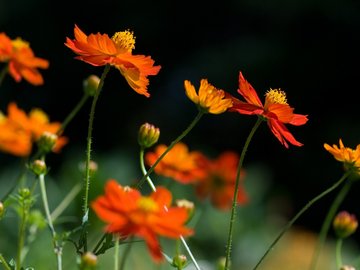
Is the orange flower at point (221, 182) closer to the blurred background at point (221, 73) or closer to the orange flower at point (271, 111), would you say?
the orange flower at point (271, 111)

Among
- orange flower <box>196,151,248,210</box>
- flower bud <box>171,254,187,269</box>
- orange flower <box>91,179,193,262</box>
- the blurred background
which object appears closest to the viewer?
orange flower <box>91,179,193,262</box>

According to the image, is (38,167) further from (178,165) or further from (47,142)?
(178,165)

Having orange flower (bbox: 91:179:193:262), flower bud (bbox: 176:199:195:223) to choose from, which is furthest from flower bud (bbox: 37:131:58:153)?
orange flower (bbox: 91:179:193:262)

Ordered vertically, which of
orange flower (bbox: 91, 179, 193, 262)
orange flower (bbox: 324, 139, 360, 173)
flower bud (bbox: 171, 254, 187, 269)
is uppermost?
orange flower (bbox: 91, 179, 193, 262)

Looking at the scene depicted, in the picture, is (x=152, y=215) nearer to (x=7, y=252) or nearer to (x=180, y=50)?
(x=7, y=252)

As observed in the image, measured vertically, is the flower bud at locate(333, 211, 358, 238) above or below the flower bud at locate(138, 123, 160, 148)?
below

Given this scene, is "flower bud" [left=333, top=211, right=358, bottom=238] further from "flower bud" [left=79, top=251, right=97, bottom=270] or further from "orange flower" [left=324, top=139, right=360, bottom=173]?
"flower bud" [left=79, top=251, right=97, bottom=270]

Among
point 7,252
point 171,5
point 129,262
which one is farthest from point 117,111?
point 129,262

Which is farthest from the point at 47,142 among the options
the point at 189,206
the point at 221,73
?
the point at 221,73
